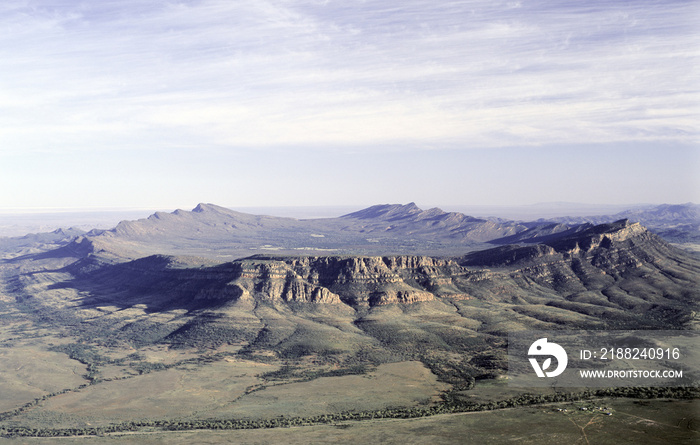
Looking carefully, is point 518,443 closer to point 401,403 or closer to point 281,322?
point 401,403

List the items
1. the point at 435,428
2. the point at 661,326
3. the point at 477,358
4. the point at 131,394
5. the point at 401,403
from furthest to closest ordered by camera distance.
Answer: the point at 661,326, the point at 477,358, the point at 131,394, the point at 401,403, the point at 435,428

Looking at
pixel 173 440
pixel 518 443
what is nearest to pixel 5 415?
pixel 173 440

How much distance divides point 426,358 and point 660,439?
79.1 m

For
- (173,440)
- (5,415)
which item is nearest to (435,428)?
(173,440)

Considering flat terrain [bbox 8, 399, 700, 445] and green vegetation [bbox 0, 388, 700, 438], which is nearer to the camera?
flat terrain [bbox 8, 399, 700, 445]

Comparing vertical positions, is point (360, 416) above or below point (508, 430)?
below

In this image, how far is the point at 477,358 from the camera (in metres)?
157

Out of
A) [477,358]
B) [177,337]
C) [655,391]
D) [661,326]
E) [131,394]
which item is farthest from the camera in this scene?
[177,337]

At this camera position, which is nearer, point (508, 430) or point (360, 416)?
point (508, 430)

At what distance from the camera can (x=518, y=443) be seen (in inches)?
3597

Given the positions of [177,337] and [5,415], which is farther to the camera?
[177,337]

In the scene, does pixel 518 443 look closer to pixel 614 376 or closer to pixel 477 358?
pixel 614 376

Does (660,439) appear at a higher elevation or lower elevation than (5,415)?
higher

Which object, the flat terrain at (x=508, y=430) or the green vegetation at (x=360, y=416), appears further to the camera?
the green vegetation at (x=360, y=416)
